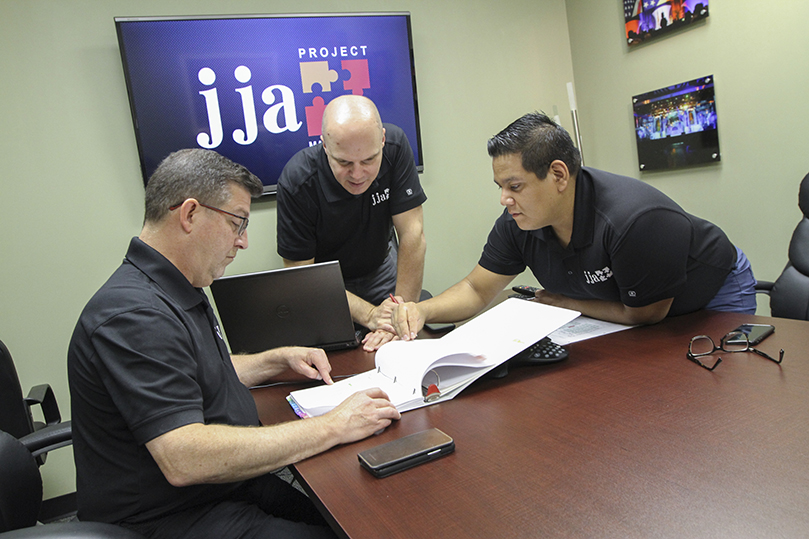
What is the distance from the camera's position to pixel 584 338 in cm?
154

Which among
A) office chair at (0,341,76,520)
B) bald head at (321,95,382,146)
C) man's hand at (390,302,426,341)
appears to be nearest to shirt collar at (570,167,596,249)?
man's hand at (390,302,426,341)

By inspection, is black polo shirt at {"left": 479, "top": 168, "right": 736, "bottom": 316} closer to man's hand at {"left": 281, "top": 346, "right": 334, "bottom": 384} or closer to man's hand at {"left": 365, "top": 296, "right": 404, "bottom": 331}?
man's hand at {"left": 365, "top": 296, "right": 404, "bottom": 331}

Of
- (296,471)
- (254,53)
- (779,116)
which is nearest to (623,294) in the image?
(296,471)

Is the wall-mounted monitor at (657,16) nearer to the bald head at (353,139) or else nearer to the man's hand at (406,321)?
the bald head at (353,139)

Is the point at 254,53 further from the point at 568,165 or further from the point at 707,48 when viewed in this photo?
the point at 707,48

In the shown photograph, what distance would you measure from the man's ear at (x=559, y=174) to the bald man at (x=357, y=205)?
2.11ft

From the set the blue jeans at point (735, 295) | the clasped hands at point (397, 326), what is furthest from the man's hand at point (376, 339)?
the blue jeans at point (735, 295)

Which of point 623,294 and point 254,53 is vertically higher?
point 254,53

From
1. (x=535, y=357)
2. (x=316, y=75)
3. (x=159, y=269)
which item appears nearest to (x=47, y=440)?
(x=159, y=269)

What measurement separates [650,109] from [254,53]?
2082 millimetres

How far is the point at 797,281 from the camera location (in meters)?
1.99

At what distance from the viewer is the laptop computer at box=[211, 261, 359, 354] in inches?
65.2

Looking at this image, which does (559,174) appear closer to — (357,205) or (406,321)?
(406,321)

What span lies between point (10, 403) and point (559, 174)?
1.94 metres
